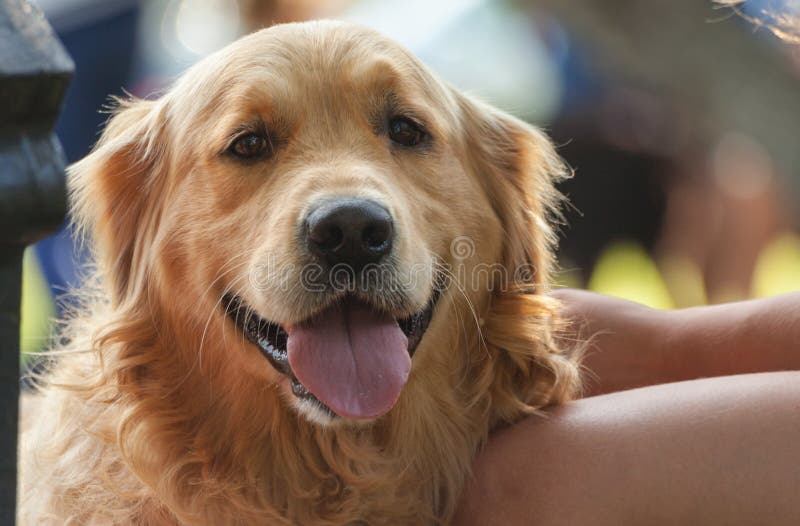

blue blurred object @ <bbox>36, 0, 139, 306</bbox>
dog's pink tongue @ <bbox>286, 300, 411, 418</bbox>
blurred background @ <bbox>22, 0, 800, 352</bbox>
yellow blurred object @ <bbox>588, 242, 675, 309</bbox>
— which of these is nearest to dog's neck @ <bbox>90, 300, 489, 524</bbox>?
dog's pink tongue @ <bbox>286, 300, 411, 418</bbox>

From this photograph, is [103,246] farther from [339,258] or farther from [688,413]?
[688,413]

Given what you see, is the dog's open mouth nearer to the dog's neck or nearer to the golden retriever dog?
the golden retriever dog

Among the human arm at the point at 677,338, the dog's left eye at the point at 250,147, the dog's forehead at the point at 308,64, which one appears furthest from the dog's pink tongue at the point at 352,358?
the human arm at the point at 677,338

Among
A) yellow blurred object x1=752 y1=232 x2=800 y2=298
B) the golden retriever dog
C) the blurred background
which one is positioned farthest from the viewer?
yellow blurred object x1=752 y1=232 x2=800 y2=298

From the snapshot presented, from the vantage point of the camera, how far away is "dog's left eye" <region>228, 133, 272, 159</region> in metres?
2.02

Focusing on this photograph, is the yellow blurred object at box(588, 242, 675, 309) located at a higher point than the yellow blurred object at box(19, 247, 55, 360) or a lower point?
higher

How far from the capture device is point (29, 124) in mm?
626

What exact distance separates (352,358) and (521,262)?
2.16 feet

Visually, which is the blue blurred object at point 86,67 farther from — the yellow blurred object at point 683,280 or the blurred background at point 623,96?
the yellow blurred object at point 683,280

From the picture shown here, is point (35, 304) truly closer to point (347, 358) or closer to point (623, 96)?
point (623, 96)

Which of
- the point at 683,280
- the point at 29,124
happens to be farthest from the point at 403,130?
the point at 683,280

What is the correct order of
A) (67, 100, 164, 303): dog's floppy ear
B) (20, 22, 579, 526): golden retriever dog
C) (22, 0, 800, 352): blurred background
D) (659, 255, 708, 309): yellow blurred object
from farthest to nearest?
1. (659, 255, 708, 309): yellow blurred object
2. (22, 0, 800, 352): blurred background
3. (67, 100, 164, 303): dog's floppy ear
4. (20, 22, 579, 526): golden retriever dog

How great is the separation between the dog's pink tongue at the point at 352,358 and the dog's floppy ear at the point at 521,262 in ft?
1.19

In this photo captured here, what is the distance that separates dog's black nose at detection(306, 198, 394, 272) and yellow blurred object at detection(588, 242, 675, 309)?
14.3ft
